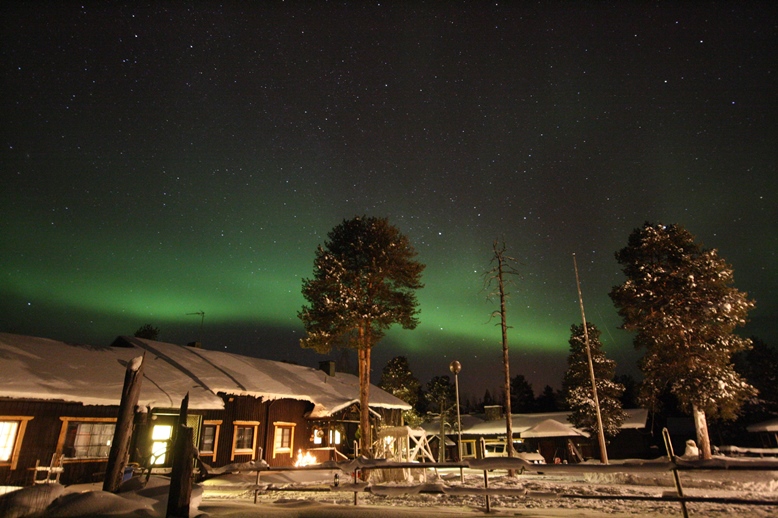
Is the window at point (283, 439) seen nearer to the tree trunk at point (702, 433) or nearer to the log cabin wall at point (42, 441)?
the log cabin wall at point (42, 441)

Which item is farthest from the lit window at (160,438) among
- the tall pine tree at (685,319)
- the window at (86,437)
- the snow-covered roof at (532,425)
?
the snow-covered roof at (532,425)

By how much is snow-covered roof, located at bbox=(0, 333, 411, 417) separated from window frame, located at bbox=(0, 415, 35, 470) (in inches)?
33.3

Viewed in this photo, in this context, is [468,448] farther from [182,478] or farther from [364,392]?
[182,478]

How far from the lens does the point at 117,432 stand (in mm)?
9438

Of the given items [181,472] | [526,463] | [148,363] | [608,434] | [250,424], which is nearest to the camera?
[181,472]

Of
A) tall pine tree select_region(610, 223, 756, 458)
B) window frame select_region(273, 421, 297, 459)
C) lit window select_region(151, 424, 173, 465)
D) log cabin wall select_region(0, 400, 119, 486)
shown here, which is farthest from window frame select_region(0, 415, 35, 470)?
tall pine tree select_region(610, 223, 756, 458)

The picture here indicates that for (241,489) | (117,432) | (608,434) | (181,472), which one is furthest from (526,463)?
(608,434)

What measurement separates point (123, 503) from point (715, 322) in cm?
2767

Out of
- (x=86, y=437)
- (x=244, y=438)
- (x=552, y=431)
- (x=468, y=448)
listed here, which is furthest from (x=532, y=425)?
(x=86, y=437)

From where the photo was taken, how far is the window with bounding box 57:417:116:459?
17141mm

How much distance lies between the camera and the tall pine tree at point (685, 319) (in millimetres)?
23688

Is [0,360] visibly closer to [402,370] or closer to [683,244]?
[683,244]

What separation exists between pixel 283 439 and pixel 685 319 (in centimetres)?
2321

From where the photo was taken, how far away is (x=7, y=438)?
1577cm
